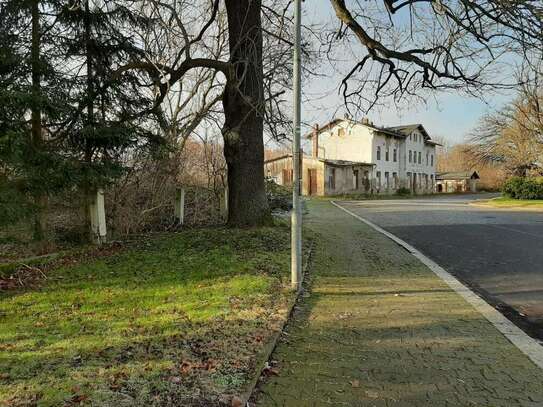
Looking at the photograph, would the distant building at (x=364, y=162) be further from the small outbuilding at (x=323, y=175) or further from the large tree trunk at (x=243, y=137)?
the large tree trunk at (x=243, y=137)

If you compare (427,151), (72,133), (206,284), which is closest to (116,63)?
(72,133)

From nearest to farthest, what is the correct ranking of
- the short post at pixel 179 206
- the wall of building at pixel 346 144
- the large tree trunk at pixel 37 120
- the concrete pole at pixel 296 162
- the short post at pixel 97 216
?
the concrete pole at pixel 296 162, the large tree trunk at pixel 37 120, the short post at pixel 97 216, the short post at pixel 179 206, the wall of building at pixel 346 144

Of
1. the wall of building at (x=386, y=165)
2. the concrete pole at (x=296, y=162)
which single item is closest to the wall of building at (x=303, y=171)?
the wall of building at (x=386, y=165)

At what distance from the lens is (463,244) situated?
12383mm

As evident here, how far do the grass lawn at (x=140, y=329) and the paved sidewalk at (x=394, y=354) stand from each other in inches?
17.1

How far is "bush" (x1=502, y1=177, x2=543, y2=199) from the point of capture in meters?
39.5

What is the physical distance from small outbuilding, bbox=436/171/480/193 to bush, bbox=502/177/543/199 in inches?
1559

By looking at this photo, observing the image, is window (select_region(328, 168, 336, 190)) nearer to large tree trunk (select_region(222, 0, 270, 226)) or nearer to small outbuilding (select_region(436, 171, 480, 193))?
large tree trunk (select_region(222, 0, 270, 226))

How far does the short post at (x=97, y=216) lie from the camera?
9.16m

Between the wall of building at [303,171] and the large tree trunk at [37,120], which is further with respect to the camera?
the wall of building at [303,171]

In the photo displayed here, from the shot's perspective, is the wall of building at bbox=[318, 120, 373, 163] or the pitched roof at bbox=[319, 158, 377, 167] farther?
the wall of building at bbox=[318, 120, 373, 163]

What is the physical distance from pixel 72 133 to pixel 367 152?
48.7 m

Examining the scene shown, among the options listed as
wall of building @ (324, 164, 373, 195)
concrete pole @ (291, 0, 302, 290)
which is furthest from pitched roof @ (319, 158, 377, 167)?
concrete pole @ (291, 0, 302, 290)

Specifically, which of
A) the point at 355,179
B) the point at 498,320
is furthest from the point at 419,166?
the point at 498,320
